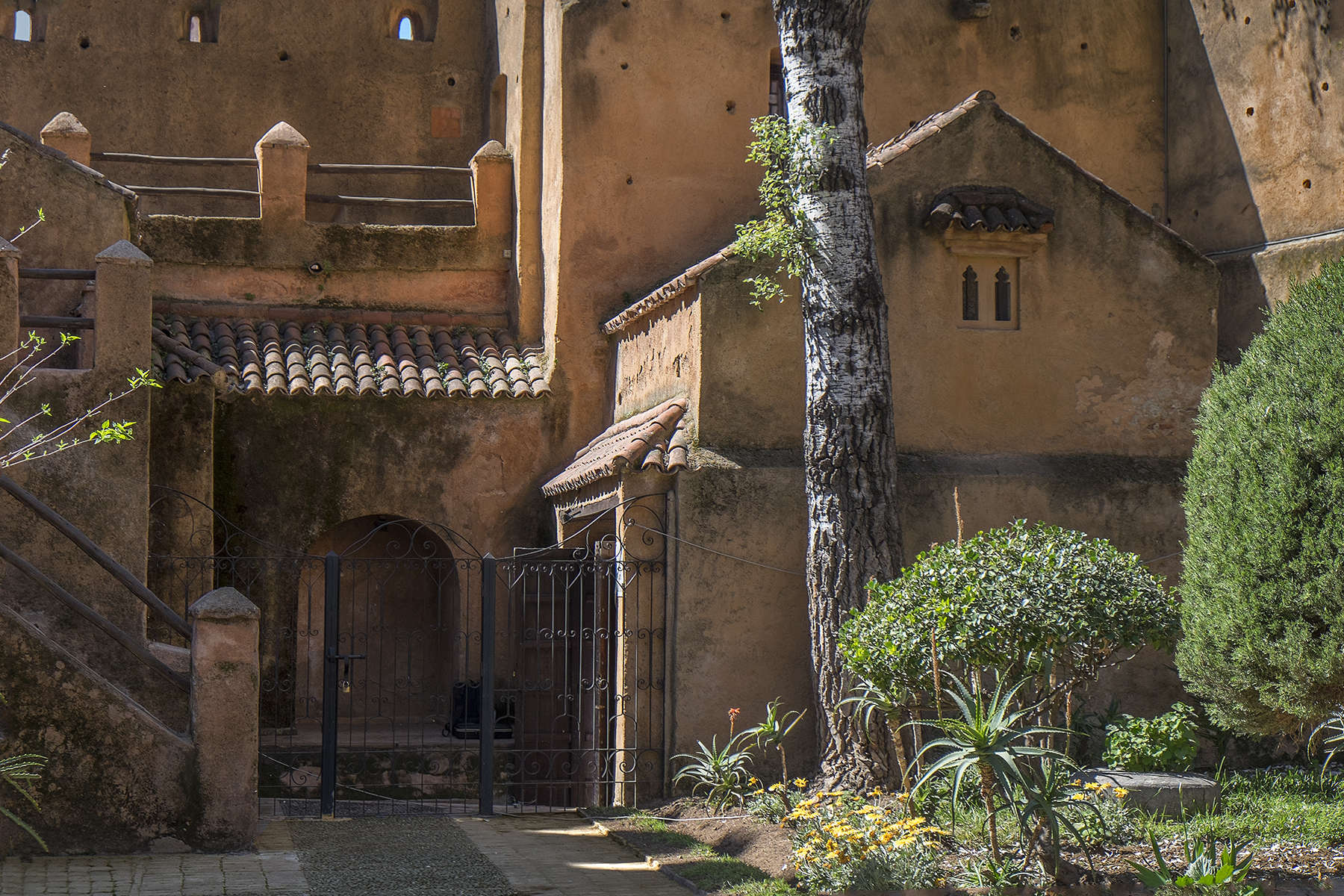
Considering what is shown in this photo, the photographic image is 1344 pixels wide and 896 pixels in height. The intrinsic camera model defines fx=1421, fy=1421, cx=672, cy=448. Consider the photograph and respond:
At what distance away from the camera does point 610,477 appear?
41.6ft

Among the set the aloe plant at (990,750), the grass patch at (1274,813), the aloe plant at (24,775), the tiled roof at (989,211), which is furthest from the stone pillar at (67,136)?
the grass patch at (1274,813)

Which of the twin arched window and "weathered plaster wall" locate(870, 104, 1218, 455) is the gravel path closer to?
"weathered plaster wall" locate(870, 104, 1218, 455)

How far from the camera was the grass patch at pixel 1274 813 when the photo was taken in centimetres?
928

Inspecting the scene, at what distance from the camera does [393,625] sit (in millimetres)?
16703

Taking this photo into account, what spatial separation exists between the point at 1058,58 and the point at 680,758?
9.72 meters

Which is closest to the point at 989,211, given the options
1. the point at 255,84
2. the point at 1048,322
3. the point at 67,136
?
the point at 1048,322

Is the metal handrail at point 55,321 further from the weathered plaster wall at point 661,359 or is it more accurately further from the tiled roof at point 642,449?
the weathered plaster wall at point 661,359

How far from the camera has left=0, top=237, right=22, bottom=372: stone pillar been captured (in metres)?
11.6

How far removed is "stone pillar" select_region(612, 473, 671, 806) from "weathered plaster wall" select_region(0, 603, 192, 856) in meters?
4.01

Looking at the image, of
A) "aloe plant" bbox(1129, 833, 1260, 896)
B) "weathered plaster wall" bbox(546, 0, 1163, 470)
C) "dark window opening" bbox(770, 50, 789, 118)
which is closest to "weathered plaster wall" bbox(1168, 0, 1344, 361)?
"weathered plaster wall" bbox(546, 0, 1163, 470)

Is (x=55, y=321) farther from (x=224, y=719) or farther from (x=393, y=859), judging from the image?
(x=393, y=859)

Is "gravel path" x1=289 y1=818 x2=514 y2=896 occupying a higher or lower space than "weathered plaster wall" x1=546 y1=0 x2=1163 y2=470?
lower

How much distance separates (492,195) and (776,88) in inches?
143

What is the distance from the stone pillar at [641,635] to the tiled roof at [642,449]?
8.8 inches
